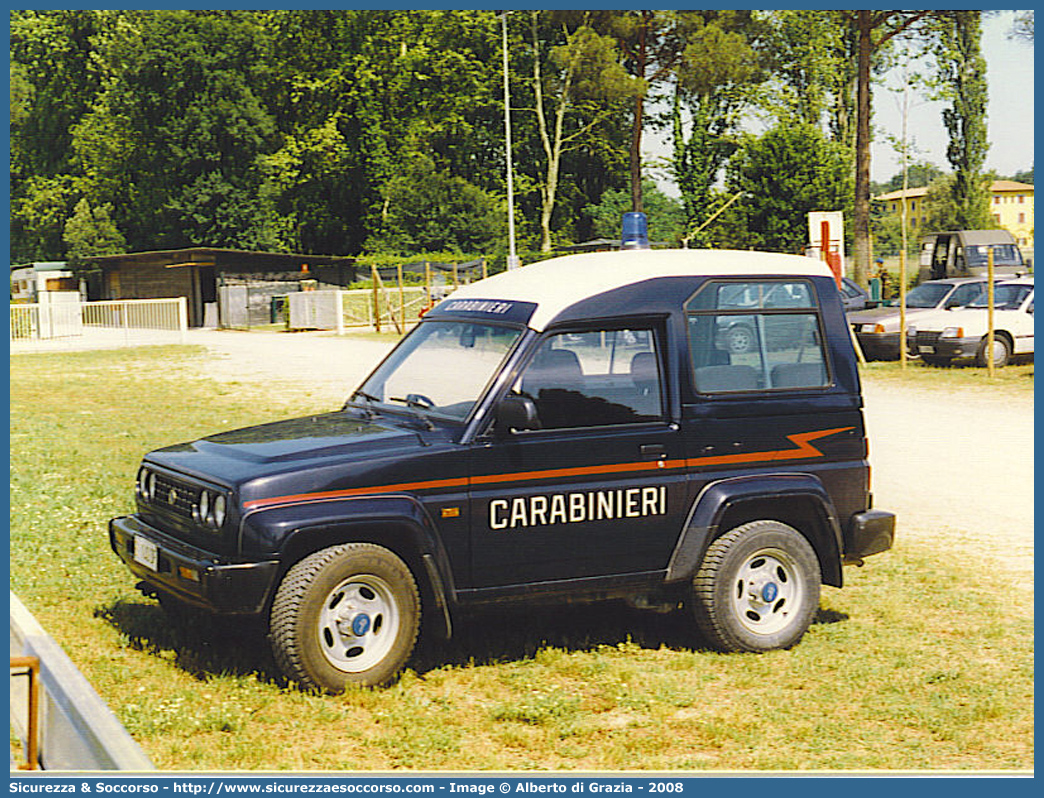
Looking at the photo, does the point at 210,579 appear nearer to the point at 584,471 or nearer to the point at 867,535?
the point at 584,471

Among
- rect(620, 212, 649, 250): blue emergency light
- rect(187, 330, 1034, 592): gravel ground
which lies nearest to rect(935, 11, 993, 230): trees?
rect(187, 330, 1034, 592): gravel ground

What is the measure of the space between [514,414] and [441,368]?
862 millimetres

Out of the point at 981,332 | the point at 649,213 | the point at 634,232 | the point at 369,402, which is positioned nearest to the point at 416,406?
the point at 369,402

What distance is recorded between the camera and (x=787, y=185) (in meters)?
50.7

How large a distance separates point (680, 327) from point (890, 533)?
5.50 ft

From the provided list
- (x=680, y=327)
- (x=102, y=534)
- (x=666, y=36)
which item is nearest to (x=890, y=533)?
(x=680, y=327)

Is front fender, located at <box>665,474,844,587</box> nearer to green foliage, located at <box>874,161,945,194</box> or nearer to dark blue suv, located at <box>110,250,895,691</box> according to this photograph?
dark blue suv, located at <box>110,250,895,691</box>

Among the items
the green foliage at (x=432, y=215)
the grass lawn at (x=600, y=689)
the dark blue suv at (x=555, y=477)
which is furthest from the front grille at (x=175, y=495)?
the green foliage at (x=432, y=215)

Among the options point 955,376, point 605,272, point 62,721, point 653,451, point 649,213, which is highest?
point 649,213

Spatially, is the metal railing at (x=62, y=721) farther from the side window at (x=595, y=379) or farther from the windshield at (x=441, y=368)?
the side window at (x=595, y=379)

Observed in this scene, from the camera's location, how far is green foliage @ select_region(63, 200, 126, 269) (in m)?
64.8

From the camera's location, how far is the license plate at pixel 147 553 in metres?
6.54

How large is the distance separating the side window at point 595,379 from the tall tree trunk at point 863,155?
31.8 meters

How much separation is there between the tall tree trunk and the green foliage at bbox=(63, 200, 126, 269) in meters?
38.2
